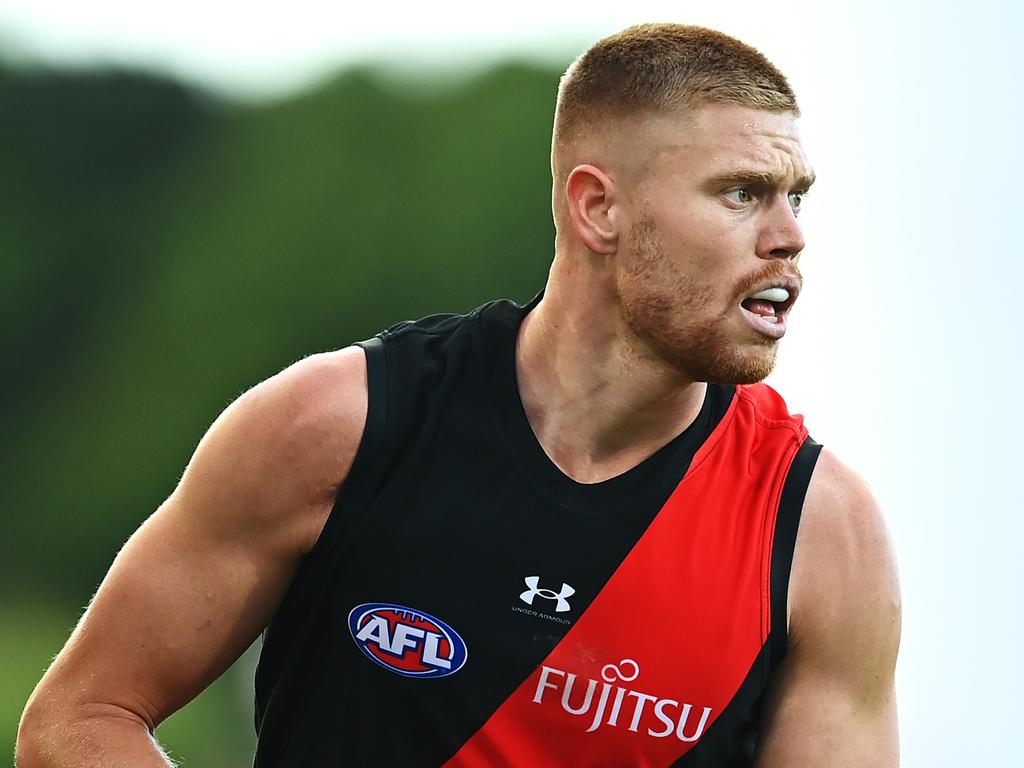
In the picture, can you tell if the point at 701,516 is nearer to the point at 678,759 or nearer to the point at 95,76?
the point at 678,759

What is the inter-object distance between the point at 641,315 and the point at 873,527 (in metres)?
0.91

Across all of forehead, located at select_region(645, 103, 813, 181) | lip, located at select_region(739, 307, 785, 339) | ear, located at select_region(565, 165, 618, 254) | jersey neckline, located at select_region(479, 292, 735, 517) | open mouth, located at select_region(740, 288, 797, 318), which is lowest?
jersey neckline, located at select_region(479, 292, 735, 517)

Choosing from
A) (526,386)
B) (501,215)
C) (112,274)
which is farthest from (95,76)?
(526,386)

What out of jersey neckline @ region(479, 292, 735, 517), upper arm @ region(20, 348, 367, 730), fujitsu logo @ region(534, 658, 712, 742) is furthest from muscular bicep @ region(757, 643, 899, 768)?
upper arm @ region(20, 348, 367, 730)

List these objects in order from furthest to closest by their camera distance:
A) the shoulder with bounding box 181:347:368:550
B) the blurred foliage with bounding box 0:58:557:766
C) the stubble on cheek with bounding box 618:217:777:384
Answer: the blurred foliage with bounding box 0:58:557:766 → the stubble on cheek with bounding box 618:217:777:384 → the shoulder with bounding box 181:347:368:550

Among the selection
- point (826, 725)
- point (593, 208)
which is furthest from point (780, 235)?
point (826, 725)

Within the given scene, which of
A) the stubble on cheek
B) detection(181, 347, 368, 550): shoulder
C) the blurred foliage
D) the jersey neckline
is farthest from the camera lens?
the blurred foliage

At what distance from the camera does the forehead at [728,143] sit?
17.6 ft

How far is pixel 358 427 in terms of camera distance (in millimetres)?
5402

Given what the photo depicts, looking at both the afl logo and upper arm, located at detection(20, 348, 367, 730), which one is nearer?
upper arm, located at detection(20, 348, 367, 730)

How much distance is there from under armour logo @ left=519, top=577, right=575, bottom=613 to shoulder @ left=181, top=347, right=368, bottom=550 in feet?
2.02

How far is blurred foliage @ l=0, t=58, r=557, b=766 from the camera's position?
118ft

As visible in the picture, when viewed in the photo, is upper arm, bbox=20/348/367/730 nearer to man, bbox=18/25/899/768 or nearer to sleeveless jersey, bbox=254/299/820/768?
man, bbox=18/25/899/768

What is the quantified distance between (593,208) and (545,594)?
1.15 metres
